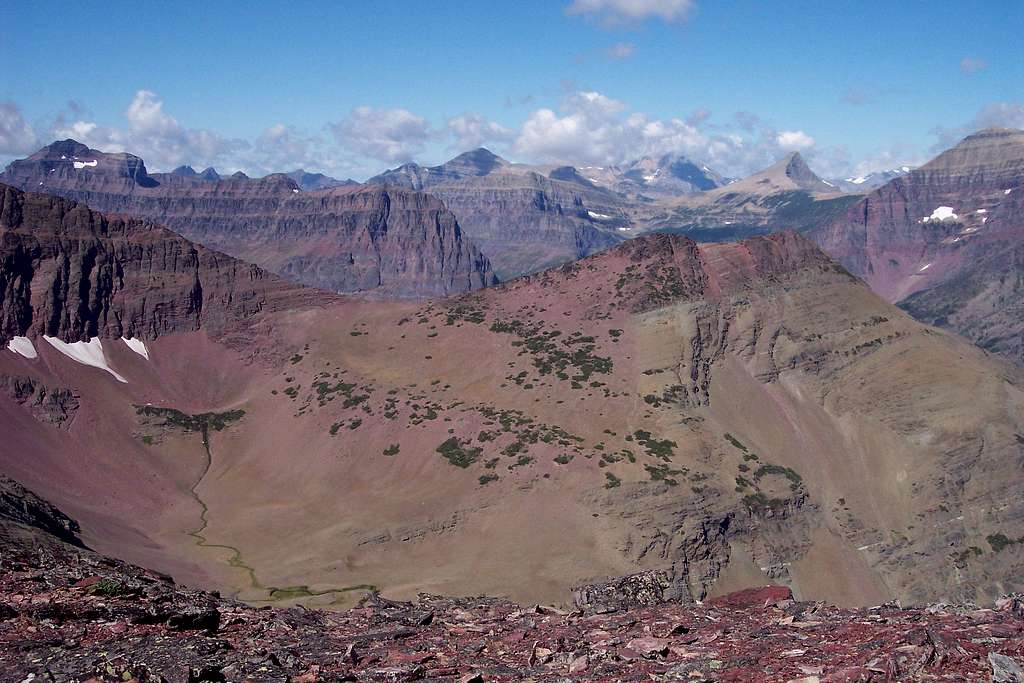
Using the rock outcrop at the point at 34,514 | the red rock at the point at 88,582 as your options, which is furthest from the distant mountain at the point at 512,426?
A: the red rock at the point at 88,582

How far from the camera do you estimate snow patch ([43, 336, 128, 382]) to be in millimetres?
112438

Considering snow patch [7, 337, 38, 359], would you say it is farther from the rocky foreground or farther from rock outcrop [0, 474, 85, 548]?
the rocky foreground

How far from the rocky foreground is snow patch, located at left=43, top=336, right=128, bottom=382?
91.2m

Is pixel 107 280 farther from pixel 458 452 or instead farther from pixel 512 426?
pixel 512 426

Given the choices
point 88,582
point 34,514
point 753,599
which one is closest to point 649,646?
point 753,599

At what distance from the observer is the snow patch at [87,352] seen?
112438mm

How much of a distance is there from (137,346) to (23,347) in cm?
1598

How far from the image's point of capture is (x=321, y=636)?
81.8 ft

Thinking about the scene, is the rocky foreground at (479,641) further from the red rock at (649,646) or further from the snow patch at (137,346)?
the snow patch at (137,346)

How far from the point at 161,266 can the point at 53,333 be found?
21.2 meters

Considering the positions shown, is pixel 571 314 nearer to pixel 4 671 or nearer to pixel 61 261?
pixel 61 261

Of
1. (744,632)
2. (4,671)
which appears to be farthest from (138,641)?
(744,632)

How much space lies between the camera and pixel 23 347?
10806cm

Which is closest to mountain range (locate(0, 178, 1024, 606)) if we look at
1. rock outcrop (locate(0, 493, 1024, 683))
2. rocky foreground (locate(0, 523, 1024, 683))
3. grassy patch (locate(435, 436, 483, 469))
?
grassy patch (locate(435, 436, 483, 469))
